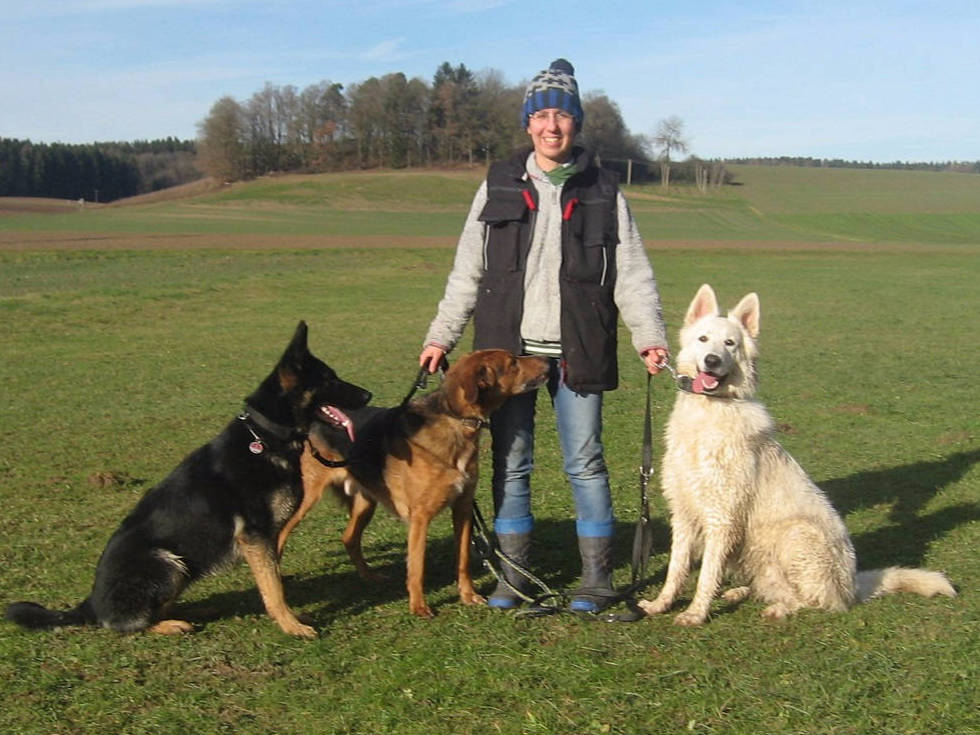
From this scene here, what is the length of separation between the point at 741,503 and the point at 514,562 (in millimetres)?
1285

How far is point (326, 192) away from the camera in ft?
285

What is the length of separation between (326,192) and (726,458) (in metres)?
85.1

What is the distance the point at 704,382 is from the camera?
16.6 feet

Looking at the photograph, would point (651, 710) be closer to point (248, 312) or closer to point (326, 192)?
point (248, 312)

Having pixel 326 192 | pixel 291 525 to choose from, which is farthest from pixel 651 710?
pixel 326 192

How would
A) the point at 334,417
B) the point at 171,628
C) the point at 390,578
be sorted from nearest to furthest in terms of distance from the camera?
the point at 171,628, the point at 334,417, the point at 390,578

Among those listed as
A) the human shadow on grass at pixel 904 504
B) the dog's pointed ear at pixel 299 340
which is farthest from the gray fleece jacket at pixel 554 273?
the human shadow on grass at pixel 904 504

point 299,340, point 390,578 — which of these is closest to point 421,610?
point 390,578

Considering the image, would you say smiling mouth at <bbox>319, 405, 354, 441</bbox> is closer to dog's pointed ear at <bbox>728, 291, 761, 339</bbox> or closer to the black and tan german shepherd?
the black and tan german shepherd

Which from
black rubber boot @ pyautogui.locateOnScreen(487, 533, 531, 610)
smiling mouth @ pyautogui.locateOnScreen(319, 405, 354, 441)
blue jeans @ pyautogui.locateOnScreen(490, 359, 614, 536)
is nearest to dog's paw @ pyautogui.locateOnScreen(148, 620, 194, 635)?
smiling mouth @ pyautogui.locateOnScreen(319, 405, 354, 441)

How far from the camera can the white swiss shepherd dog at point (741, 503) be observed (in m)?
5.02

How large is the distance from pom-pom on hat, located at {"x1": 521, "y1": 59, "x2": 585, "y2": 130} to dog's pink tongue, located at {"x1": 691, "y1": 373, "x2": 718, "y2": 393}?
4.78 ft

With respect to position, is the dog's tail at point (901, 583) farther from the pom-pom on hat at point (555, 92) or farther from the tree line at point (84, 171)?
the tree line at point (84, 171)

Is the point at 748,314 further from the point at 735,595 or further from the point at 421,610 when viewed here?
the point at 421,610
